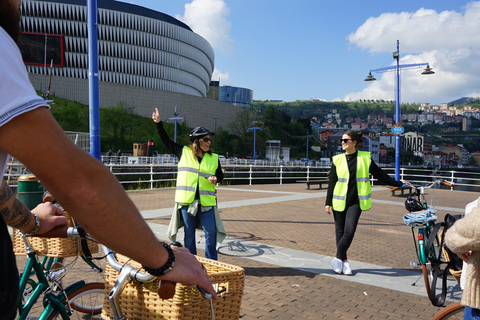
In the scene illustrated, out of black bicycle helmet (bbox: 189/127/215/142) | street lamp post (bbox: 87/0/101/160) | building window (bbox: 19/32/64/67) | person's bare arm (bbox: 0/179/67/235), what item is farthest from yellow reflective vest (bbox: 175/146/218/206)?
building window (bbox: 19/32/64/67)

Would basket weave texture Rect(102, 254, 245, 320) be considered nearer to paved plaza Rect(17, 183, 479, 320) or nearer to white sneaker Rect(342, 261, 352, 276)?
paved plaza Rect(17, 183, 479, 320)

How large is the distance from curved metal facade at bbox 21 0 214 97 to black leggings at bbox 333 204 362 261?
75005 mm

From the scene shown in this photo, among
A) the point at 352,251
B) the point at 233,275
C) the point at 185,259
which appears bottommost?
the point at 352,251

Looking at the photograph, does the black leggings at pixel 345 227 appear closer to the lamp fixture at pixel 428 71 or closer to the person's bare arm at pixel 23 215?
the person's bare arm at pixel 23 215

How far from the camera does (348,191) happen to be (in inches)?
243

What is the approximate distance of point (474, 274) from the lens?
2229 millimetres

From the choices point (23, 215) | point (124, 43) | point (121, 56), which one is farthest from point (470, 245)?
point (121, 56)

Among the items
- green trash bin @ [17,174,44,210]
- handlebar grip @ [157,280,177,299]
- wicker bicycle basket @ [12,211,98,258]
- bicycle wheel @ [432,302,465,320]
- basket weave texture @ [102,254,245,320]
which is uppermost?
handlebar grip @ [157,280,177,299]

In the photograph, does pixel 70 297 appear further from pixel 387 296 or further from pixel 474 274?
pixel 387 296

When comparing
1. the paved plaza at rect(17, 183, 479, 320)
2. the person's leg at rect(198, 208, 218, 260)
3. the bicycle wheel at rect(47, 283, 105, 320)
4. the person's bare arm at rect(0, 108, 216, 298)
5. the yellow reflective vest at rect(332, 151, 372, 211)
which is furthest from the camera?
the yellow reflective vest at rect(332, 151, 372, 211)

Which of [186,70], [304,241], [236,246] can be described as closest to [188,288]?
[236,246]

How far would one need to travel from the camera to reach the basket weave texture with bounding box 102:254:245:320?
62.0 inches

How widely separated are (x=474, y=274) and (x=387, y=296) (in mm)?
3119

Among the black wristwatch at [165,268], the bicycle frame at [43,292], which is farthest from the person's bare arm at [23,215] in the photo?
the black wristwatch at [165,268]
